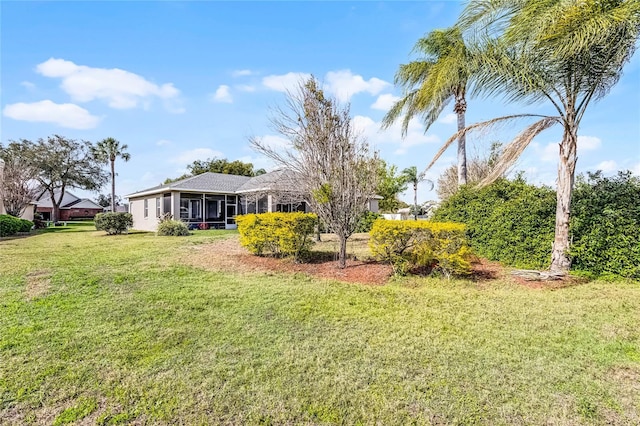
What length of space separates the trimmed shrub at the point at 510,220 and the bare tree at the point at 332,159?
368 centimetres

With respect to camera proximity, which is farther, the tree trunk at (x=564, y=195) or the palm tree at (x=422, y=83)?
the palm tree at (x=422, y=83)

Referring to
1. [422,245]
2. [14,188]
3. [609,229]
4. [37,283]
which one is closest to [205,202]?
[14,188]

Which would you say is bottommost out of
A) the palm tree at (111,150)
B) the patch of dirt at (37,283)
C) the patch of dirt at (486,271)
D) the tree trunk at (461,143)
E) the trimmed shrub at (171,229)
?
the patch of dirt at (486,271)

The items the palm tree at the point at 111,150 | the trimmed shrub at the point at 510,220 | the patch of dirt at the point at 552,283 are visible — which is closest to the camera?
the patch of dirt at the point at 552,283

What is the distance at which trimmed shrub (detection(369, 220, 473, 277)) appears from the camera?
22.3ft

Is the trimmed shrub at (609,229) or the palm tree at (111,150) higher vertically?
the palm tree at (111,150)

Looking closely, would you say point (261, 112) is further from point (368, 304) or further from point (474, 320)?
point (474, 320)

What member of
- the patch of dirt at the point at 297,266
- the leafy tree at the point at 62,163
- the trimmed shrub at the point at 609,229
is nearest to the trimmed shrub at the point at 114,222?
the patch of dirt at the point at 297,266

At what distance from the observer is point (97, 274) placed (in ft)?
23.4

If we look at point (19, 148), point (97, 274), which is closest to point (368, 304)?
point (97, 274)

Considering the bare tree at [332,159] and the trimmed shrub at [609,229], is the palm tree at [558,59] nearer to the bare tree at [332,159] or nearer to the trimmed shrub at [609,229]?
the trimmed shrub at [609,229]

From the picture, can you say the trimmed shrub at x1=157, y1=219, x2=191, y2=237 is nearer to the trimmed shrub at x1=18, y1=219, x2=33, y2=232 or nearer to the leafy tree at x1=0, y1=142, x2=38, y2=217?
the trimmed shrub at x1=18, y1=219, x2=33, y2=232

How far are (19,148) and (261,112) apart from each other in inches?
1475

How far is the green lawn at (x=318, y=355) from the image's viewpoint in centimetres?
251
